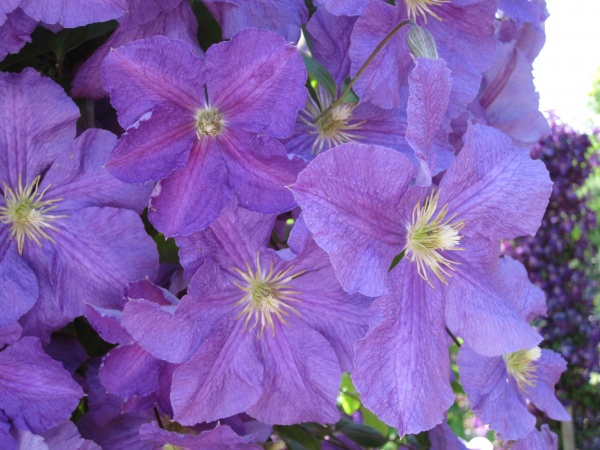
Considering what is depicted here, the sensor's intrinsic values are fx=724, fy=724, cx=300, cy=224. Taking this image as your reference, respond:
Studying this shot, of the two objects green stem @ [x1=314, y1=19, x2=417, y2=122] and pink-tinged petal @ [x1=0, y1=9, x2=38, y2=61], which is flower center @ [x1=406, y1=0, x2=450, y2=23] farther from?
pink-tinged petal @ [x1=0, y1=9, x2=38, y2=61]

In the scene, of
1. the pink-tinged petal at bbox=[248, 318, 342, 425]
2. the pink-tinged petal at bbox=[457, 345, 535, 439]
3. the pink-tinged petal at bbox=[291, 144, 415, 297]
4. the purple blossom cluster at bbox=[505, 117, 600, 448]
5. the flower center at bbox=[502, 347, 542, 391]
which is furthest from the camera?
the purple blossom cluster at bbox=[505, 117, 600, 448]

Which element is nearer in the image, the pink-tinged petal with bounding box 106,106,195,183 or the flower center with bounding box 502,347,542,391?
the pink-tinged petal with bounding box 106,106,195,183

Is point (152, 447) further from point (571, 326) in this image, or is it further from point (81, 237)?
point (571, 326)

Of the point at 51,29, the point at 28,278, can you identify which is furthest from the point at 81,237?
the point at 51,29

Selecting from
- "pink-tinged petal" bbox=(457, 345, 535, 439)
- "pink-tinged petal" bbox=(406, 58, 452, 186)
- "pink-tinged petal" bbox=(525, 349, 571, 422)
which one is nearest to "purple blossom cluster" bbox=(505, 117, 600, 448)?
"pink-tinged petal" bbox=(525, 349, 571, 422)

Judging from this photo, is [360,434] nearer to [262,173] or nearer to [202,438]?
[202,438]

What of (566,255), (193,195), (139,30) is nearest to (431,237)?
(193,195)
